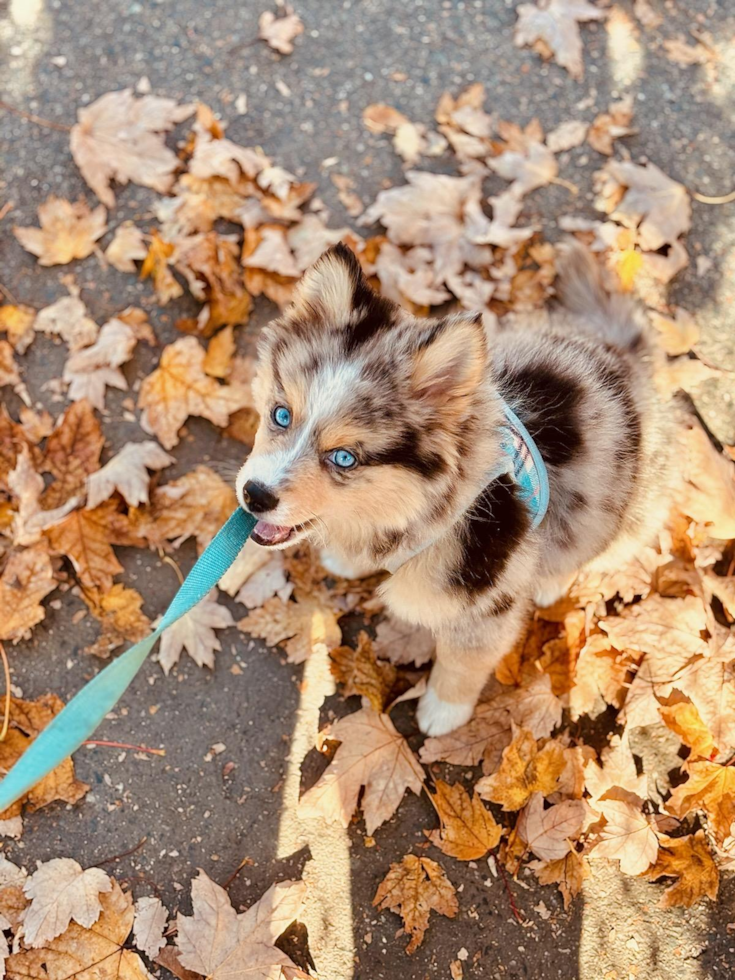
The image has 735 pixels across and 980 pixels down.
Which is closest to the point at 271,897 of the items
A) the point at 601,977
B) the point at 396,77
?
the point at 601,977

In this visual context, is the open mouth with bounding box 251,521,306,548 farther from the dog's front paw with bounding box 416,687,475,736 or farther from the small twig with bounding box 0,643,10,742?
the small twig with bounding box 0,643,10,742

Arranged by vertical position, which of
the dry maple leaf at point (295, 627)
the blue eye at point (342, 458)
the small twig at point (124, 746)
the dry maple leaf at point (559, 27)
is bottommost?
the small twig at point (124, 746)

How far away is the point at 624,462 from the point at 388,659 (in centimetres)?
141

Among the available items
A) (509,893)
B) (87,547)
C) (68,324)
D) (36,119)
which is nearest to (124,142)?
(36,119)

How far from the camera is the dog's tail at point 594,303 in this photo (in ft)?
11.8

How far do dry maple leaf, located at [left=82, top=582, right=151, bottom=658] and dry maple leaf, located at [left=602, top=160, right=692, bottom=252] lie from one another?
348cm

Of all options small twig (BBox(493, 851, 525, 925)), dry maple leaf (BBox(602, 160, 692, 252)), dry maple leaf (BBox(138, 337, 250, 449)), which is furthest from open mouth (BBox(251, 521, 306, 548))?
dry maple leaf (BBox(602, 160, 692, 252))

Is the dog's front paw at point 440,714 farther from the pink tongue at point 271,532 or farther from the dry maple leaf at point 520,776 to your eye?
the pink tongue at point 271,532

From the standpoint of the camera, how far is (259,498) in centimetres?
243

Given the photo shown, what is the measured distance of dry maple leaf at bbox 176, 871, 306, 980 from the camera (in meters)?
2.87

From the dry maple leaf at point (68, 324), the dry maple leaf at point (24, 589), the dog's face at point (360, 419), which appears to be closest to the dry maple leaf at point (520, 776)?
the dog's face at point (360, 419)

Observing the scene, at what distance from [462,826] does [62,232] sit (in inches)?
147

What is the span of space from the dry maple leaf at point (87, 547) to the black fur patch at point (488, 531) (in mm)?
1751

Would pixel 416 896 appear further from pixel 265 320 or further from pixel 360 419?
pixel 265 320
